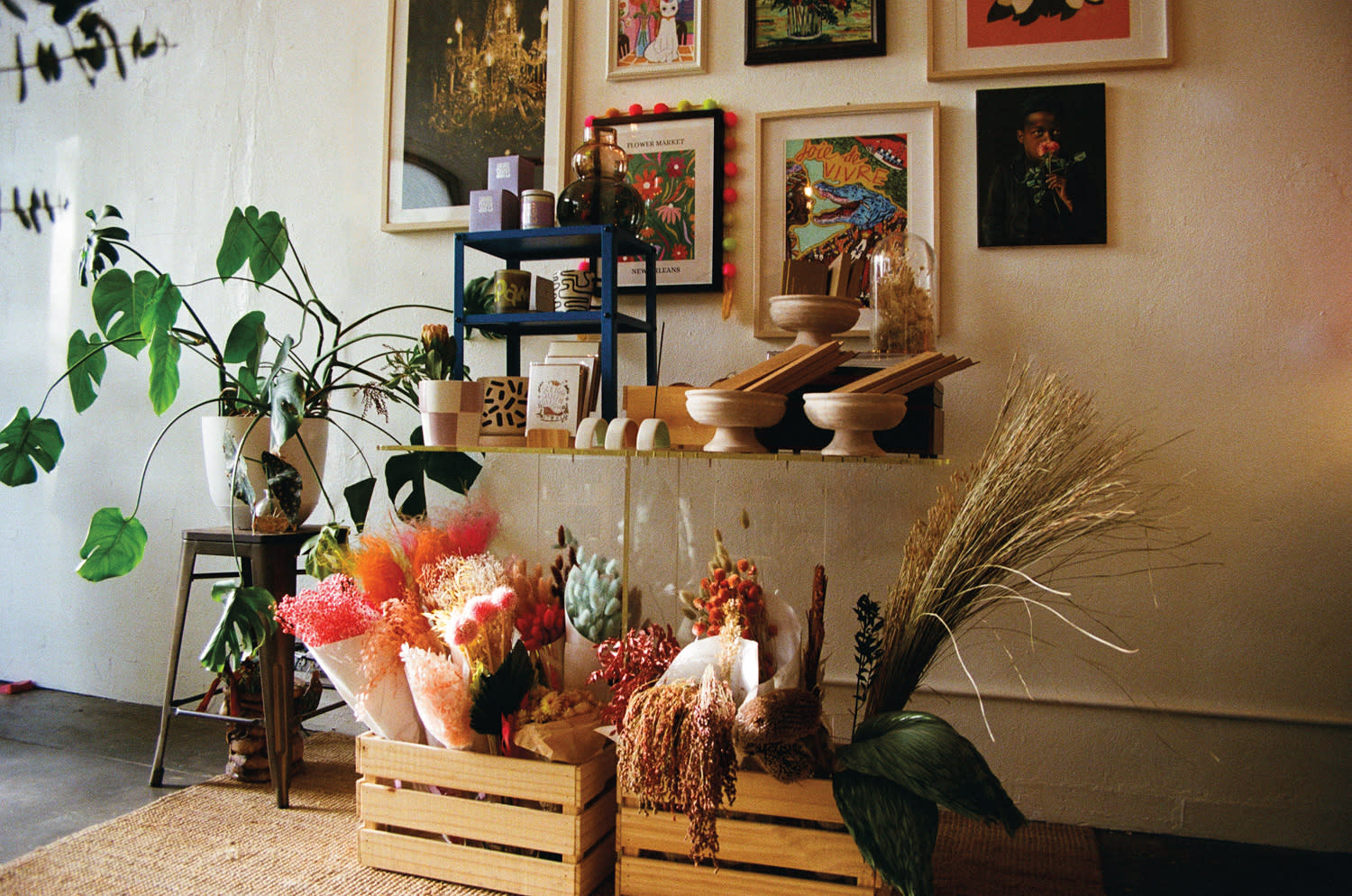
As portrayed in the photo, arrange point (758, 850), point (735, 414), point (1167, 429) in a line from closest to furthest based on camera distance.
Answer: point (758, 850), point (735, 414), point (1167, 429)

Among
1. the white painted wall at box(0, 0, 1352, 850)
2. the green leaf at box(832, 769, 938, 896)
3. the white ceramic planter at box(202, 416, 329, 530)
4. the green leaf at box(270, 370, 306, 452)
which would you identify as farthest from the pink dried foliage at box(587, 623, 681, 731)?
the white ceramic planter at box(202, 416, 329, 530)

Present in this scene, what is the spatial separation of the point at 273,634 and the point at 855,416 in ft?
4.36

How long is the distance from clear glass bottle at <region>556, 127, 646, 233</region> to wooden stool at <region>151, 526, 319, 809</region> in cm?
95

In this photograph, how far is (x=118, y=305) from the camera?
2055 millimetres

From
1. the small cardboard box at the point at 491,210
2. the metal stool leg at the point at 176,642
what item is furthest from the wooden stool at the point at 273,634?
the small cardboard box at the point at 491,210

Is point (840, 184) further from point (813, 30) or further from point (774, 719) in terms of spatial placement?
point (774, 719)

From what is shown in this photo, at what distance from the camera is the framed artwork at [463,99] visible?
93.4 inches

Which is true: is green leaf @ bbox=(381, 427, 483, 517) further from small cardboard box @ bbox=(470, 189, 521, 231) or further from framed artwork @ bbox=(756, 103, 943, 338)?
framed artwork @ bbox=(756, 103, 943, 338)

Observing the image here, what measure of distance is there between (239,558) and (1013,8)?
2.13m

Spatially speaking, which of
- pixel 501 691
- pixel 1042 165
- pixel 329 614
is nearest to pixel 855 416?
pixel 501 691

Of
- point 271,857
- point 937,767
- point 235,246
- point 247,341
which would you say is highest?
point 235,246

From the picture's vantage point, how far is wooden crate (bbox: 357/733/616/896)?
1.57 m

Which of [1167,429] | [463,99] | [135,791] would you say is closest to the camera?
[1167,429]

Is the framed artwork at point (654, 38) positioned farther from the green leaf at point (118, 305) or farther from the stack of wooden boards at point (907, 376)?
the green leaf at point (118, 305)
